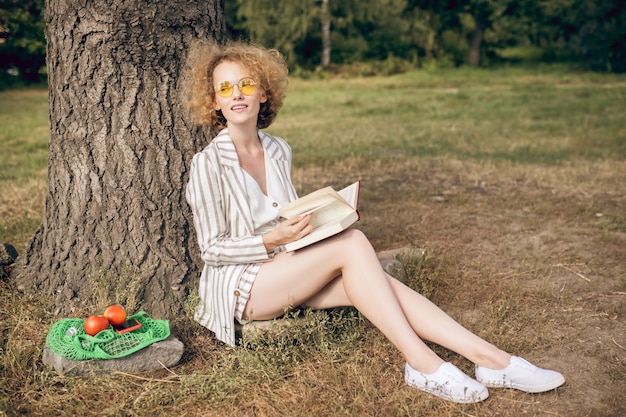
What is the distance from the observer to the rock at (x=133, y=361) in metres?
2.93

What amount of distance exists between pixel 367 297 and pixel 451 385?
20.4 inches

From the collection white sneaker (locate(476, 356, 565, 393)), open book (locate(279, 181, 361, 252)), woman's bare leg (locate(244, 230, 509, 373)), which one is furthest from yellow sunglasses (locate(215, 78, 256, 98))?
white sneaker (locate(476, 356, 565, 393))

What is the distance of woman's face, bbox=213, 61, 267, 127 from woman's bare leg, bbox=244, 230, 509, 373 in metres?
0.71

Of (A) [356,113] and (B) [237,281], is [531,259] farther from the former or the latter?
(A) [356,113]

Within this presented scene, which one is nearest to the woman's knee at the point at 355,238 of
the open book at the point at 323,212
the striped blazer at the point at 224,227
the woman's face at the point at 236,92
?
the open book at the point at 323,212

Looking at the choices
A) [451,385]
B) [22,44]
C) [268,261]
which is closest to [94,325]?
[268,261]

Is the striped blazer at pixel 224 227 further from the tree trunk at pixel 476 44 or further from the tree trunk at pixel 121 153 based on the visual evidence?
the tree trunk at pixel 476 44

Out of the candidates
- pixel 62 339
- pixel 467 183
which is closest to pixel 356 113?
pixel 467 183

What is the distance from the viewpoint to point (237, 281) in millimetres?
3082

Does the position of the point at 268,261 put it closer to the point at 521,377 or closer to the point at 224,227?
the point at 224,227

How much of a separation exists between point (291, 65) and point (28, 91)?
1048 centimetres

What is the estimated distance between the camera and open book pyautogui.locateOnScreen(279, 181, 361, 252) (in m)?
2.91

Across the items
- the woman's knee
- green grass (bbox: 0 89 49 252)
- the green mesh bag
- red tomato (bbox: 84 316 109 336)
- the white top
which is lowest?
green grass (bbox: 0 89 49 252)

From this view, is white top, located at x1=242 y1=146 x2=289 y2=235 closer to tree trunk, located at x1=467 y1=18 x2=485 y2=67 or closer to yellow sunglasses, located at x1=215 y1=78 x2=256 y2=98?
yellow sunglasses, located at x1=215 y1=78 x2=256 y2=98
